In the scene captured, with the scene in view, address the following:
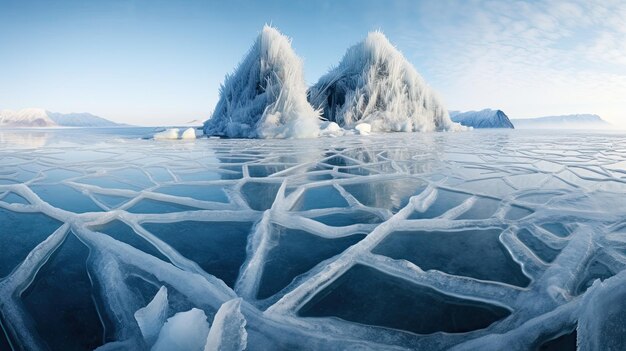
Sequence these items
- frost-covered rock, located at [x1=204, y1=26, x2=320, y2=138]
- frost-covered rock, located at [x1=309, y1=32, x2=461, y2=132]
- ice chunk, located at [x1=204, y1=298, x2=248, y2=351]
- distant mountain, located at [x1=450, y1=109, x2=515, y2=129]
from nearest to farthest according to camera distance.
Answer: ice chunk, located at [x1=204, y1=298, x2=248, y2=351] < frost-covered rock, located at [x1=204, y1=26, x2=320, y2=138] < frost-covered rock, located at [x1=309, y1=32, x2=461, y2=132] < distant mountain, located at [x1=450, y1=109, x2=515, y2=129]

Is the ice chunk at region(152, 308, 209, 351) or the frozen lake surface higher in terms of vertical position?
the ice chunk at region(152, 308, 209, 351)

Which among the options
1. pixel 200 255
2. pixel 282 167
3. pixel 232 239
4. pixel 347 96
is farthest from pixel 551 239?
pixel 347 96

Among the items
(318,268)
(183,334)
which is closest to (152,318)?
(183,334)

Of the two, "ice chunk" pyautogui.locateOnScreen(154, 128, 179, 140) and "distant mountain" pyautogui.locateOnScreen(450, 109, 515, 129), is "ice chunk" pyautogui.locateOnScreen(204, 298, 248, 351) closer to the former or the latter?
"ice chunk" pyautogui.locateOnScreen(154, 128, 179, 140)

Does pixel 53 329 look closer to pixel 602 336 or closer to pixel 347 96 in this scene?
pixel 602 336

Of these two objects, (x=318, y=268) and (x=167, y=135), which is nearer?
(x=318, y=268)

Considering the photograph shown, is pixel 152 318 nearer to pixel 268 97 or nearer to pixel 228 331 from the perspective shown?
pixel 228 331

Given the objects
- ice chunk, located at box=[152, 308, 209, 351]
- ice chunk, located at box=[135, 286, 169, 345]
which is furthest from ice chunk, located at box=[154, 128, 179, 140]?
ice chunk, located at box=[152, 308, 209, 351]
